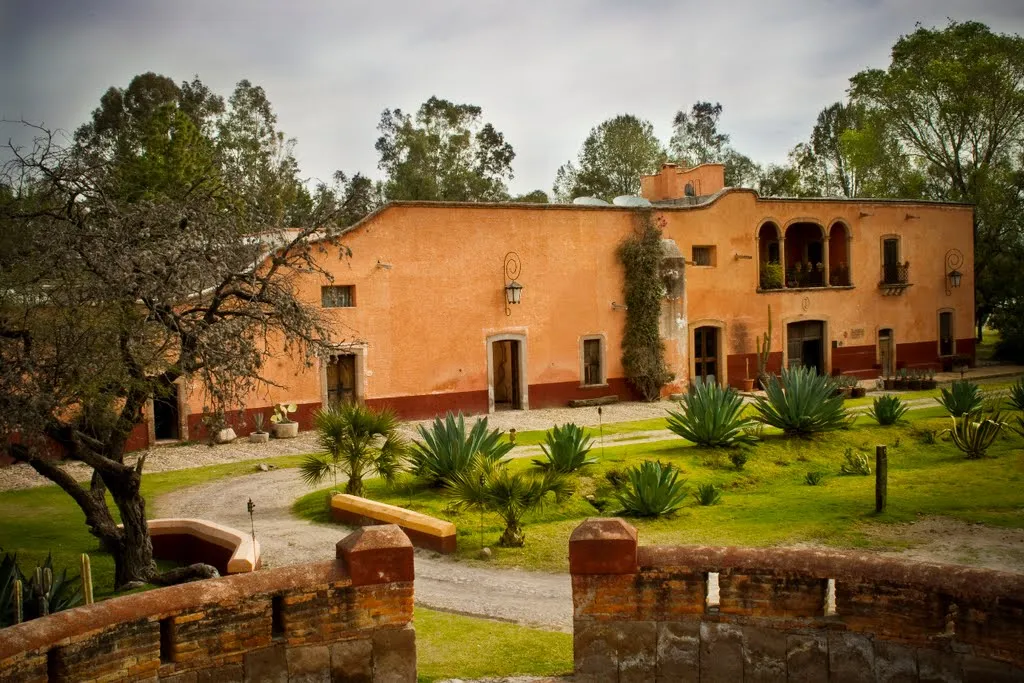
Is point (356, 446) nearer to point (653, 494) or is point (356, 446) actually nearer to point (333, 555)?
point (333, 555)

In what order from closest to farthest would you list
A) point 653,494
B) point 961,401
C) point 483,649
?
1. point 483,649
2. point 653,494
3. point 961,401

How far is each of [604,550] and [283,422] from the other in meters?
15.8

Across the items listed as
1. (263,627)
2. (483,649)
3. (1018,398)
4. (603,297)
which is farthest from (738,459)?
(603,297)

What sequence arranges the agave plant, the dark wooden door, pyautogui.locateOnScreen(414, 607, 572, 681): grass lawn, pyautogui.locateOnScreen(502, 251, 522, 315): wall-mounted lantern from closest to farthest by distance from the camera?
1. pyautogui.locateOnScreen(414, 607, 572, 681): grass lawn
2. the agave plant
3. the dark wooden door
4. pyautogui.locateOnScreen(502, 251, 522, 315): wall-mounted lantern

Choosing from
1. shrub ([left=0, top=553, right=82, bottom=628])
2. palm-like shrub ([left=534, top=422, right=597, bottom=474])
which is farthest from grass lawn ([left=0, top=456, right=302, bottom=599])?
palm-like shrub ([left=534, top=422, right=597, bottom=474])

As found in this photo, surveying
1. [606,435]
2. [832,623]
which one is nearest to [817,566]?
[832,623]

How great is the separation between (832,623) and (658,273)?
20.2m

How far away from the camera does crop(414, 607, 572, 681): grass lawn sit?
26.0 feet

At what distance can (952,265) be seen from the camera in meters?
33.8

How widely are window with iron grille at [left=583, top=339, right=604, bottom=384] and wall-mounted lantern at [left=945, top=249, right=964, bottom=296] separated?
14.7 meters

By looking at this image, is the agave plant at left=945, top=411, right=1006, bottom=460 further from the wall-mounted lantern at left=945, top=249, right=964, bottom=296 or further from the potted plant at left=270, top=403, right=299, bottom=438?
the wall-mounted lantern at left=945, top=249, right=964, bottom=296

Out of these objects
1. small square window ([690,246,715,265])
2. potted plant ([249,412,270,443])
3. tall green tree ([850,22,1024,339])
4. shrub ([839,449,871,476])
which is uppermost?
tall green tree ([850,22,1024,339])

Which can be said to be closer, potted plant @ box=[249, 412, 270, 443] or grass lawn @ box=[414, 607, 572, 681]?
grass lawn @ box=[414, 607, 572, 681]

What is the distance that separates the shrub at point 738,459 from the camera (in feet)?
50.9
